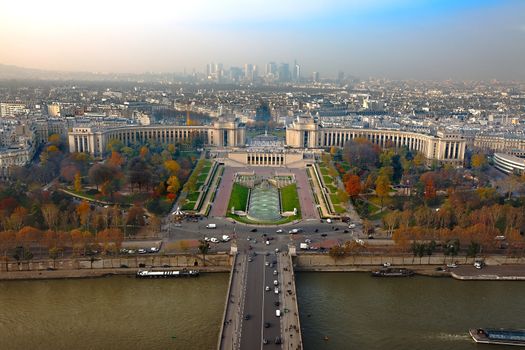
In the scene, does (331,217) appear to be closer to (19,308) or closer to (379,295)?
(379,295)

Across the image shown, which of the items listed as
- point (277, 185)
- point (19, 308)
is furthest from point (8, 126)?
point (19, 308)

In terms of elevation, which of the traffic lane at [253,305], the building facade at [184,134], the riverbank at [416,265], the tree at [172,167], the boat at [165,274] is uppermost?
the building facade at [184,134]

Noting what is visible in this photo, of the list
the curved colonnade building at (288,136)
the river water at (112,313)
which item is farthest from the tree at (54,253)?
the curved colonnade building at (288,136)

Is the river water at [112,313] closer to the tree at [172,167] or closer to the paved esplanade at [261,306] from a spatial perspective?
the paved esplanade at [261,306]

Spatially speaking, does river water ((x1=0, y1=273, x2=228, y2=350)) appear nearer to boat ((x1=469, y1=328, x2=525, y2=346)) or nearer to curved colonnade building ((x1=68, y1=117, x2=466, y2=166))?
boat ((x1=469, y1=328, x2=525, y2=346))

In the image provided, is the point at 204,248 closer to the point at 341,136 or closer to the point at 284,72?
the point at 341,136

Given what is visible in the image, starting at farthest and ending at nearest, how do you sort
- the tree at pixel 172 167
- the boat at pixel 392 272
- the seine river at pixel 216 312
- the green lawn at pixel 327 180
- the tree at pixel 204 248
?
the tree at pixel 172 167
the green lawn at pixel 327 180
the tree at pixel 204 248
the boat at pixel 392 272
the seine river at pixel 216 312

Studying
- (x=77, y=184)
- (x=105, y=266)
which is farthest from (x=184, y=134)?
(x=105, y=266)

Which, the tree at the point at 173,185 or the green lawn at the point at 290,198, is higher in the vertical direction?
the tree at the point at 173,185
